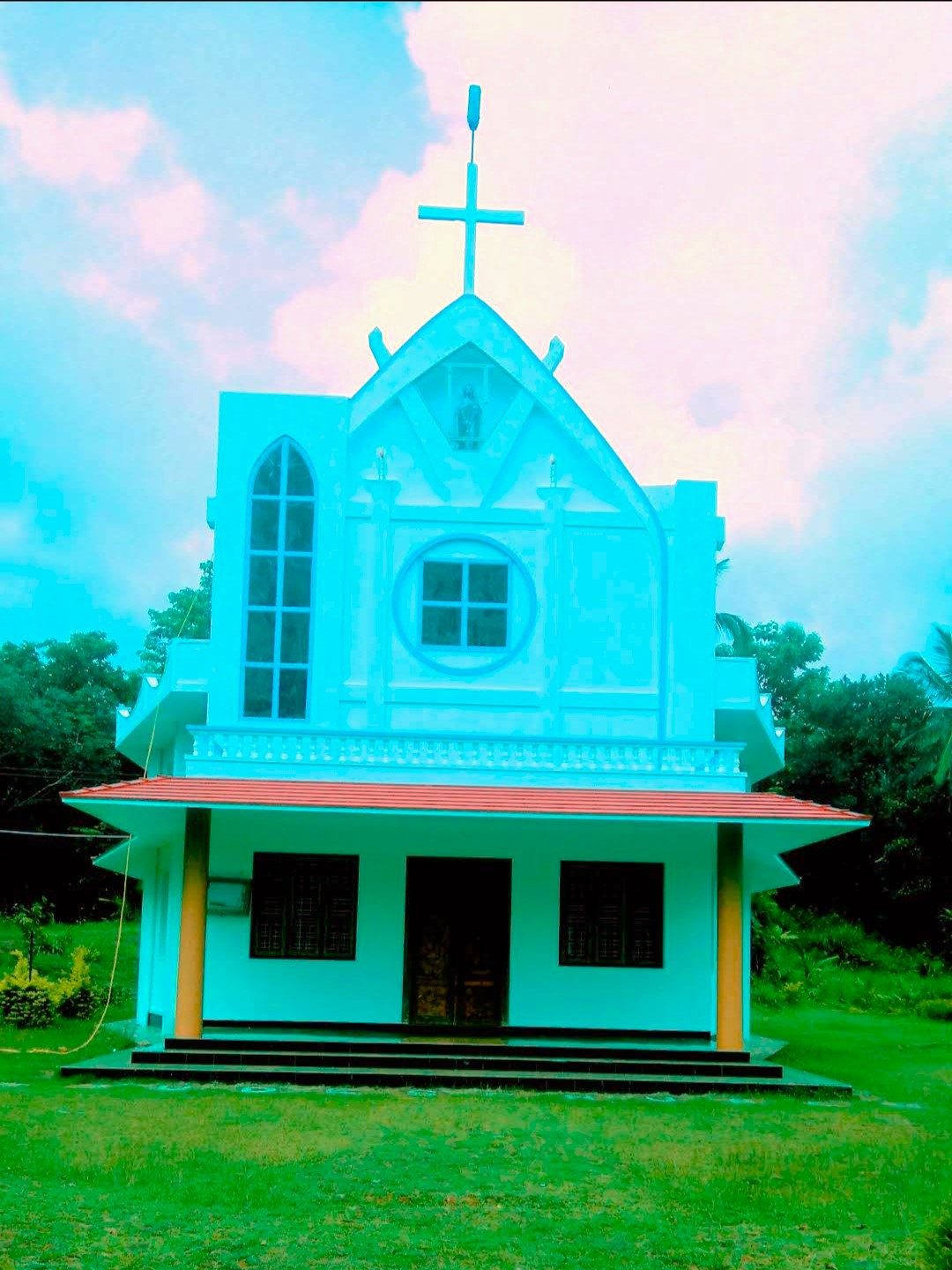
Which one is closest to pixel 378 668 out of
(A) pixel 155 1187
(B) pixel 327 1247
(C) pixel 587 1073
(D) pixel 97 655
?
(C) pixel 587 1073

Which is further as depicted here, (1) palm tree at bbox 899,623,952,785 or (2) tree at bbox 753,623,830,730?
(2) tree at bbox 753,623,830,730

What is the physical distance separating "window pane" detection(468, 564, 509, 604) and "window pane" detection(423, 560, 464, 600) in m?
0.15

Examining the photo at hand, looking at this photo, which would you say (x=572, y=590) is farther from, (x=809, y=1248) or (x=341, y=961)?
(x=809, y=1248)

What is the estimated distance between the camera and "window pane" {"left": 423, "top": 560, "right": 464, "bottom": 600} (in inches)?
734

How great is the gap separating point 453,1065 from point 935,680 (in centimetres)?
2203

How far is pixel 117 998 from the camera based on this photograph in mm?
23469

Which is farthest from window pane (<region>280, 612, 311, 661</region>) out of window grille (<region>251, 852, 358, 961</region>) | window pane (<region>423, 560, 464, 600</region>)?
window grille (<region>251, 852, 358, 961</region>)

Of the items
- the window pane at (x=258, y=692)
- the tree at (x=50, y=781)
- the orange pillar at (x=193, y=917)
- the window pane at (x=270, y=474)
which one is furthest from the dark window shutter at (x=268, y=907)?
the tree at (x=50, y=781)

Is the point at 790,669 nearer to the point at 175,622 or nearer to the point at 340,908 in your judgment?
the point at 175,622

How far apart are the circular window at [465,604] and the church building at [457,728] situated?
1.2 inches

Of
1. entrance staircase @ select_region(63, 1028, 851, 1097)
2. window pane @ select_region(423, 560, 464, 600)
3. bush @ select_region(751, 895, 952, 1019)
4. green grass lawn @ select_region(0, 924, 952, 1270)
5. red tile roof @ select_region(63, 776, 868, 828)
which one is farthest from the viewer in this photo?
bush @ select_region(751, 895, 952, 1019)

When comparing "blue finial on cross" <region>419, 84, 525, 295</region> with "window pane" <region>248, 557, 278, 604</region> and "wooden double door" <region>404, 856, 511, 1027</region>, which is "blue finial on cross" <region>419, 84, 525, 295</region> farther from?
"wooden double door" <region>404, 856, 511, 1027</region>

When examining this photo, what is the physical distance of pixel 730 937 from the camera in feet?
52.5

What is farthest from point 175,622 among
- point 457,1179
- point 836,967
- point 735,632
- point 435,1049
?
point 457,1179
